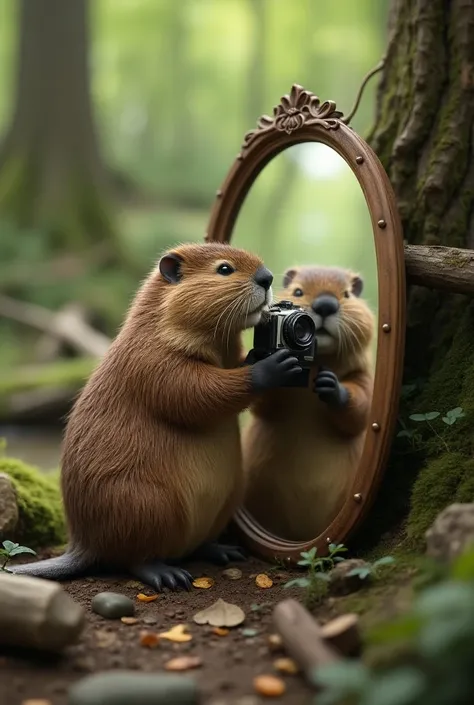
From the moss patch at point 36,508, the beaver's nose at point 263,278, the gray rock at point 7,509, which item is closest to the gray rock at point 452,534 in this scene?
the beaver's nose at point 263,278

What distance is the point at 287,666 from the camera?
8.45ft

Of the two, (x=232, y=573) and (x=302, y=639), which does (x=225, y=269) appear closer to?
(x=232, y=573)

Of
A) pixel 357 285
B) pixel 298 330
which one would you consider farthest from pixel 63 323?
pixel 298 330

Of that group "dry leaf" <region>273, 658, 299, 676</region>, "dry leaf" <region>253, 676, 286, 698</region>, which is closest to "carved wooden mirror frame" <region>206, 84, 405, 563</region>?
"dry leaf" <region>273, 658, 299, 676</region>

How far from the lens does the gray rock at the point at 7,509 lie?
403cm

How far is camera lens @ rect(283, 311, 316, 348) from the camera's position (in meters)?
3.59

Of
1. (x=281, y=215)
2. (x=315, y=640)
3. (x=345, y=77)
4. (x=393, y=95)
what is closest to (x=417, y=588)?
(x=315, y=640)

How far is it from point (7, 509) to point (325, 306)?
1780mm

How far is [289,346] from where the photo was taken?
361cm

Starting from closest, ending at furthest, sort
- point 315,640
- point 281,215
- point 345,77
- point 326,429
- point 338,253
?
point 315,640, point 326,429, point 338,253, point 281,215, point 345,77

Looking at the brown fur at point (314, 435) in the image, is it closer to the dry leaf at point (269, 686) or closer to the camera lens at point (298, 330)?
the camera lens at point (298, 330)

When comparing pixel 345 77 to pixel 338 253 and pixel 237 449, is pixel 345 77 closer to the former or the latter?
pixel 338 253

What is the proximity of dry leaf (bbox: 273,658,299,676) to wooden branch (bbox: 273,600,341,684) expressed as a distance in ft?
0.09

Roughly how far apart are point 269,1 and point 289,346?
58.2 ft
